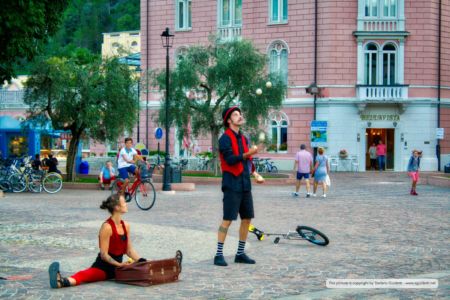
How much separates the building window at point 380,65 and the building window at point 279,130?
16.0 feet

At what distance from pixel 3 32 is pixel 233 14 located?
3606cm

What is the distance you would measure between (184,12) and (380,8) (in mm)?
11480

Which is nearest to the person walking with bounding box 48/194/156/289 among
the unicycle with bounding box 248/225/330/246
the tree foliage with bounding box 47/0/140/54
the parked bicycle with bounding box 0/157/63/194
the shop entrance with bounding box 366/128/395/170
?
the unicycle with bounding box 248/225/330/246

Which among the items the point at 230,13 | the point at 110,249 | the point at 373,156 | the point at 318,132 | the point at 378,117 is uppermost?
the point at 230,13

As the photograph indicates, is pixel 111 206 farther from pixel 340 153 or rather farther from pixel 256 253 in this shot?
pixel 340 153

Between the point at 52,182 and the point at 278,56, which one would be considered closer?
the point at 52,182

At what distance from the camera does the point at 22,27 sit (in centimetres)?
1065

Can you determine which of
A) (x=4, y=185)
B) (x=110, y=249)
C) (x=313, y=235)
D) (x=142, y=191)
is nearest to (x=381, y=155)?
(x=4, y=185)

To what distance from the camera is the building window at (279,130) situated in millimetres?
44000

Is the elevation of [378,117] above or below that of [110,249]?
above

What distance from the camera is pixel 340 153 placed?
42625 mm

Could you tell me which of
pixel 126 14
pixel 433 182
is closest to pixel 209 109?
pixel 433 182

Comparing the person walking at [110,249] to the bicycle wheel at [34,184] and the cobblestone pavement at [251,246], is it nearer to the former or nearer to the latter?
the cobblestone pavement at [251,246]

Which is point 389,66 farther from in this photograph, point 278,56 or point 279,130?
point 279,130
